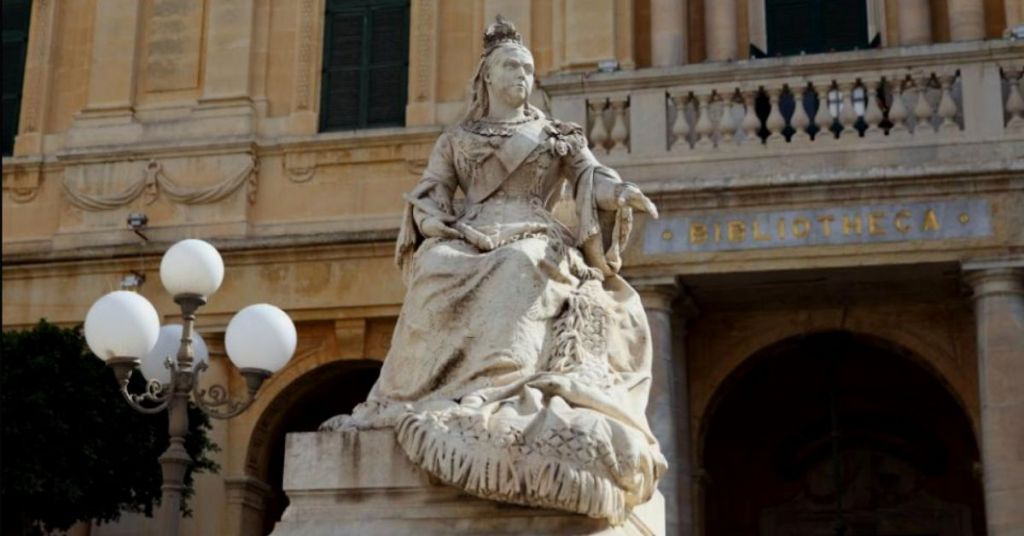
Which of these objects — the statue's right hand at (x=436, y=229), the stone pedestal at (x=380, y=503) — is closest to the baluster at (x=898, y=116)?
the statue's right hand at (x=436, y=229)

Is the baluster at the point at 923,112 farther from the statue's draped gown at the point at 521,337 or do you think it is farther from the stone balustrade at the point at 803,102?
the statue's draped gown at the point at 521,337

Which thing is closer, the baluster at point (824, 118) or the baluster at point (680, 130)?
the baluster at point (824, 118)

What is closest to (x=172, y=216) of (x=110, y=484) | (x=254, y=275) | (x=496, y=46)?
(x=254, y=275)

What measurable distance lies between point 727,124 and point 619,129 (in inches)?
37.0

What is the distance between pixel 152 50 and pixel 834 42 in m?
8.00

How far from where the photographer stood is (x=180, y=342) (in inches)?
428

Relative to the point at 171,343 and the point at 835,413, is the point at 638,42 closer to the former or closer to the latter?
the point at 835,413

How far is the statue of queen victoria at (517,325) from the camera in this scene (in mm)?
6074

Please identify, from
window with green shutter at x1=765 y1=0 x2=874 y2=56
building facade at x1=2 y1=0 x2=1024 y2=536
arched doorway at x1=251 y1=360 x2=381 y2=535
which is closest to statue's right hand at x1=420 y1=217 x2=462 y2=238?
building facade at x1=2 y1=0 x2=1024 y2=536

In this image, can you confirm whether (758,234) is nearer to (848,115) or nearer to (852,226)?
(852,226)

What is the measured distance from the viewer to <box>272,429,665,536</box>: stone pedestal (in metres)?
6.16

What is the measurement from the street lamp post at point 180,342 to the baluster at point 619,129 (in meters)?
5.10

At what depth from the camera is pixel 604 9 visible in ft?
62.8

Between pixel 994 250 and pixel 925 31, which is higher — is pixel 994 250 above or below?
below
